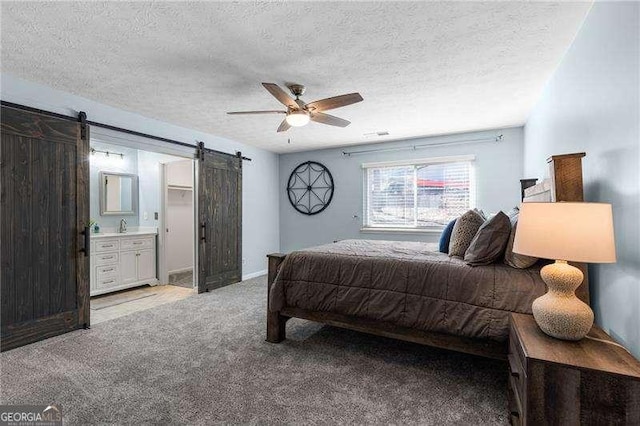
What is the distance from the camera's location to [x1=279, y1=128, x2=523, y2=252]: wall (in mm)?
4348

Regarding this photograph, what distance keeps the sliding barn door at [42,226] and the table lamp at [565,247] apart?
3.75m

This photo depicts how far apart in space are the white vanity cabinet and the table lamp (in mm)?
4914

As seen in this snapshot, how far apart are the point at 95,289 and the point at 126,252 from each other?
2.04 feet

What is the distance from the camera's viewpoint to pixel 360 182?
5.40 metres

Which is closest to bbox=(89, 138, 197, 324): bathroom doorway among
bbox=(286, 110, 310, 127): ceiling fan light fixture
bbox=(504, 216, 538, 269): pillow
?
bbox=(286, 110, 310, 127): ceiling fan light fixture

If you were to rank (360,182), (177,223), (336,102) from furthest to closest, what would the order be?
(177,223)
(360,182)
(336,102)

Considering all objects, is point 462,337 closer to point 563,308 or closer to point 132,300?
point 563,308

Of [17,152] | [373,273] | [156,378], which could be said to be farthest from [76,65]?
[373,273]

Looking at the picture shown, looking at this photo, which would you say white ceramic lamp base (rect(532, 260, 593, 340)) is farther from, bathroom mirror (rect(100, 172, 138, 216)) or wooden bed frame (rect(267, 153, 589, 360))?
bathroom mirror (rect(100, 172, 138, 216))

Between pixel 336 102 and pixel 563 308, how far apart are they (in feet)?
6.73

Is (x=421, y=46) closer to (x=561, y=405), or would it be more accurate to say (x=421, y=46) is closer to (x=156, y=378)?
(x=561, y=405)

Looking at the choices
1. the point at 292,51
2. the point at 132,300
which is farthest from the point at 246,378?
the point at 132,300

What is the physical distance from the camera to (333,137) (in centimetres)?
482

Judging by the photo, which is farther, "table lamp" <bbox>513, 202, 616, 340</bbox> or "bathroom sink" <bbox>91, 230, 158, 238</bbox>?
"bathroom sink" <bbox>91, 230, 158, 238</bbox>
